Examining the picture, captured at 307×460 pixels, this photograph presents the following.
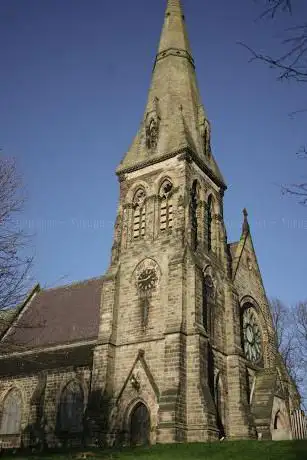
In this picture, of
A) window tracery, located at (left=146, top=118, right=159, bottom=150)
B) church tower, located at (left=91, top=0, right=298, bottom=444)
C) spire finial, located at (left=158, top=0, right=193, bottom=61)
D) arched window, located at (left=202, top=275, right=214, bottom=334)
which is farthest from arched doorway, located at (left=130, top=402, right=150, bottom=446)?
spire finial, located at (left=158, top=0, right=193, bottom=61)

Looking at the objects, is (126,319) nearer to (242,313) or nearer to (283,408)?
(242,313)

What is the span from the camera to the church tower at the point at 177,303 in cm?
2195

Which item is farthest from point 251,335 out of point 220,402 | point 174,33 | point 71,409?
point 174,33

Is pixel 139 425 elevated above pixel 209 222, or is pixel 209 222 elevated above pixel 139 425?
pixel 209 222

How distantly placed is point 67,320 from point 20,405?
5.50m

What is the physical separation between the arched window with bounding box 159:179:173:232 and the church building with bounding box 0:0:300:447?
0.07 meters

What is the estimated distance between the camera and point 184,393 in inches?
845

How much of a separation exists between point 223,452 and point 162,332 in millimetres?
7821

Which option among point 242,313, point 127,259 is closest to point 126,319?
point 127,259

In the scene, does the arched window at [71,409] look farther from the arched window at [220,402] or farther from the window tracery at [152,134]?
the window tracery at [152,134]

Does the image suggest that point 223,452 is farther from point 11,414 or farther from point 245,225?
point 245,225

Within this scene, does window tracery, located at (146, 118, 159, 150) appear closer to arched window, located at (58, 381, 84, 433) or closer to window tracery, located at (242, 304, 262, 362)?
window tracery, located at (242, 304, 262, 362)

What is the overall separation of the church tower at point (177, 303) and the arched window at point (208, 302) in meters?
0.06

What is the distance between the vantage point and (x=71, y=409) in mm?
25312
